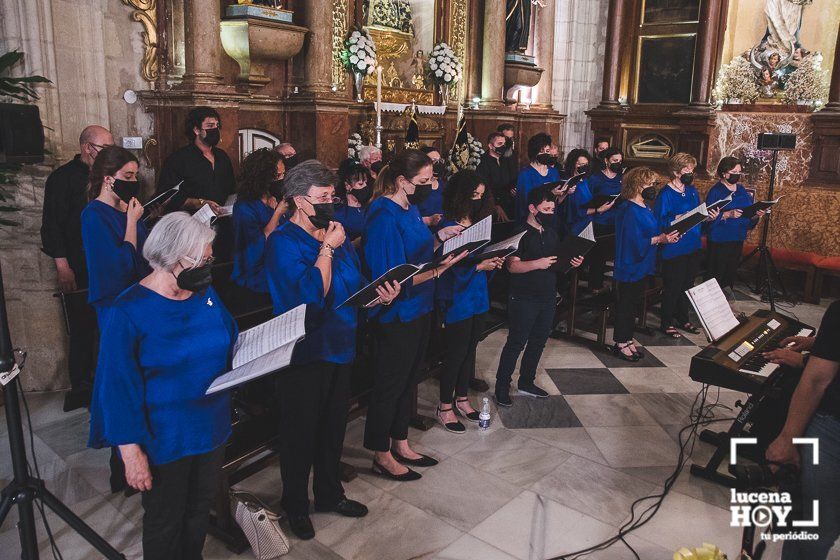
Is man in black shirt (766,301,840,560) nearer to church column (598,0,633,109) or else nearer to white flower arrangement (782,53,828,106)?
white flower arrangement (782,53,828,106)

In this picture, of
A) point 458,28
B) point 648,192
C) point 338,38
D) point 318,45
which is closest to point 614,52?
point 458,28

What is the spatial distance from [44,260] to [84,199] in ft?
2.51

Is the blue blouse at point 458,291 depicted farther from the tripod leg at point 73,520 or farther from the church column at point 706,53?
the church column at point 706,53

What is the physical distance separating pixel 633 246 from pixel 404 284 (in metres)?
3.13

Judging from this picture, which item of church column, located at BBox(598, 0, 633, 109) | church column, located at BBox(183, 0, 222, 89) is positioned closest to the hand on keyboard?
church column, located at BBox(183, 0, 222, 89)

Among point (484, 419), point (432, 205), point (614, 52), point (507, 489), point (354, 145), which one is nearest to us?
point (507, 489)

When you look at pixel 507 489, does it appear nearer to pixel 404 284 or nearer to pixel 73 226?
pixel 404 284

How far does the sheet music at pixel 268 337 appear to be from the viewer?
2.59 metres

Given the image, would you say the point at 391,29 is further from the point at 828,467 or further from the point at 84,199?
the point at 828,467

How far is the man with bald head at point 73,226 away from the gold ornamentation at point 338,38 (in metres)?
4.00

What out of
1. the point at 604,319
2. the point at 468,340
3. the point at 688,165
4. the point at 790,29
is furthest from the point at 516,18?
the point at 468,340

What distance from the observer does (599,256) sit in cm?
780

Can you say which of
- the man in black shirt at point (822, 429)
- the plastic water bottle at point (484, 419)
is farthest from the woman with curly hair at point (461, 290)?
the man in black shirt at point (822, 429)

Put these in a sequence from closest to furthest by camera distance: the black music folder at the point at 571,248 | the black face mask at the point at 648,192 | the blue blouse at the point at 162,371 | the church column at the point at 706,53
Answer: the blue blouse at the point at 162,371, the black music folder at the point at 571,248, the black face mask at the point at 648,192, the church column at the point at 706,53
